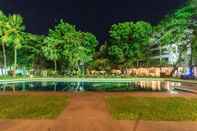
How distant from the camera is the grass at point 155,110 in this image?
1262 centimetres

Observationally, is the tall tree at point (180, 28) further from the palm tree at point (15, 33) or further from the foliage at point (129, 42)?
the palm tree at point (15, 33)

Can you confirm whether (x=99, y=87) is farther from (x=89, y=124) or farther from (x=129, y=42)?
(x=129, y=42)

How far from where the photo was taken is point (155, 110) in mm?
14344

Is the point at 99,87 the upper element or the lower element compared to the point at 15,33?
lower

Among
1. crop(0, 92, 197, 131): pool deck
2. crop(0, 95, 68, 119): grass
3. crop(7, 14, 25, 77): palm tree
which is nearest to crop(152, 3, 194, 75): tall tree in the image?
crop(7, 14, 25, 77): palm tree

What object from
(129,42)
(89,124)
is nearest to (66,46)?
(129,42)

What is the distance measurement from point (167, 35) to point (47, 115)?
4392 centimetres

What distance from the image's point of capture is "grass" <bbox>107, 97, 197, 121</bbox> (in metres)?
12.6

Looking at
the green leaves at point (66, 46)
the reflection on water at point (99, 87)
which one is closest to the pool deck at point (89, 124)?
the reflection on water at point (99, 87)

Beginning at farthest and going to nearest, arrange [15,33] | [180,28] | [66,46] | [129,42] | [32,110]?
[129,42] → [66,46] → [15,33] → [180,28] → [32,110]

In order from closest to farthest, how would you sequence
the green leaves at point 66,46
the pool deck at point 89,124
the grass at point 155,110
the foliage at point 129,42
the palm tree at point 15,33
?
the pool deck at point 89,124 < the grass at point 155,110 < the palm tree at point 15,33 < the green leaves at point 66,46 < the foliage at point 129,42

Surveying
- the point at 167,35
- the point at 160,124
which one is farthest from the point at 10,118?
the point at 167,35

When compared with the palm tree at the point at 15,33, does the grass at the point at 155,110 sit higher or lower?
lower

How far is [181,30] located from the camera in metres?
50.4
